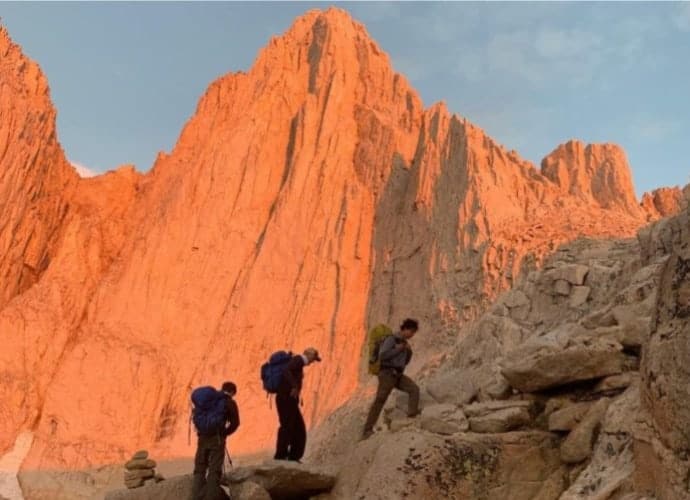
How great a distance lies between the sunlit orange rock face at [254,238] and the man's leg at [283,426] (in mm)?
12329

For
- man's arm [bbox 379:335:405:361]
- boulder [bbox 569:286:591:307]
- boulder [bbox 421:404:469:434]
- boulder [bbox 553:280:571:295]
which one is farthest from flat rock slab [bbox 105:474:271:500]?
boulder [bbox 553:280:571:295]

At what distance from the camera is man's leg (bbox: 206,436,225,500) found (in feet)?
26.8

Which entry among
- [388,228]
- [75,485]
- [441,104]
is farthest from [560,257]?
[75,485]

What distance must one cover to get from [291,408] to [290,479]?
935 mm

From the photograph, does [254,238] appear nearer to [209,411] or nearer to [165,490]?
[165,490]

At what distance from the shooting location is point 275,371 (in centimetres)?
873

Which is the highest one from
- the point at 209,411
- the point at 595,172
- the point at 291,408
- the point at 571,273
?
the point at 595,172

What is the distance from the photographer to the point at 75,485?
23031mm

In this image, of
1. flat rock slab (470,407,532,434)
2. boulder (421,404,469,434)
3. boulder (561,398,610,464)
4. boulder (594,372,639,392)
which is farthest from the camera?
boulder (421,404,469,434)

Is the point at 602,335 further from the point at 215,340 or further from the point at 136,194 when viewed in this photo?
the point at 136,194

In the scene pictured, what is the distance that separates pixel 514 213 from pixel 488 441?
16.0 metres

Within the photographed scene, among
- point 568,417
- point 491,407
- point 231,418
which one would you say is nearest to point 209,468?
point 231,418

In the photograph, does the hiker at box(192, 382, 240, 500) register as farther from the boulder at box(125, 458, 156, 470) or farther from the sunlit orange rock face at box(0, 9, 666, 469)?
the sunlit orange rock face at box(0, 9, 666, 469)

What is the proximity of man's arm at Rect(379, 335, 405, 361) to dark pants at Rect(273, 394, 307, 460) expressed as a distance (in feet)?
4.00
